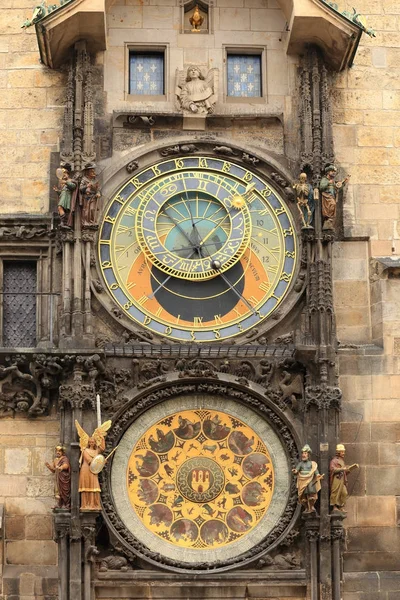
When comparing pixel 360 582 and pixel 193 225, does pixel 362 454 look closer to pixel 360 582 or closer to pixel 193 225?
pixel 360 582

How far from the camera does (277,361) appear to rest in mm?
17969

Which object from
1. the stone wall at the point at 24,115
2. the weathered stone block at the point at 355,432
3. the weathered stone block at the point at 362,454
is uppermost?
the stone wall at the point at 24,115

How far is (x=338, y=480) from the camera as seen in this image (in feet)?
57.3

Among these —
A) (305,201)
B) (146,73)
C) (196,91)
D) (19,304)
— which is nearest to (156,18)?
(146,73)

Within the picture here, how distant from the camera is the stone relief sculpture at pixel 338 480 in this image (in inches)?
687

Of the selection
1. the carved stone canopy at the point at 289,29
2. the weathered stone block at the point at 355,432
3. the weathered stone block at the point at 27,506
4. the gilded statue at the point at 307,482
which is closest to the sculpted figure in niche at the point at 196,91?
the carved stone canopy at the point at 289,29

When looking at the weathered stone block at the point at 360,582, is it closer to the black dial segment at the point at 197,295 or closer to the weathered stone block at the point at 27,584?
the black dial segment at the point at 197,295

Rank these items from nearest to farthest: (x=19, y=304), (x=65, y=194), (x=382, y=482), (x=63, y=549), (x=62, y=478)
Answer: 1. (x=63, y=549)
2. (x=62, y=478)
3. (x=382, y=482)
4. (x=65, y=194)
5. (x=19, y=304)

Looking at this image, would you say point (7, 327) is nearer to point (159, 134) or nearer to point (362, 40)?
point (159, 134)

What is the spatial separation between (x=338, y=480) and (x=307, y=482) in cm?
33

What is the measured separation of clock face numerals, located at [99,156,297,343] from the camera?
1831 centimetres

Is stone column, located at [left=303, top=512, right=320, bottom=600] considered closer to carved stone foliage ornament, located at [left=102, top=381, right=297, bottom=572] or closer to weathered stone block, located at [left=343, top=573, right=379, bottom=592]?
carved stone foliage ornament, located at [left=102, top=381, right=297, bottom=572]

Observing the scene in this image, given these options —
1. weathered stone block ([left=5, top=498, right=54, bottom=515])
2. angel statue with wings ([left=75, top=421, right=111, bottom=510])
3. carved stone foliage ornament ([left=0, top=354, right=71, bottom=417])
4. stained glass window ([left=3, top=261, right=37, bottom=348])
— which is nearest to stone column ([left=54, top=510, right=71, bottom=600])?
angel statue with wings ([left=75, top=421, right=111, bottom=510])

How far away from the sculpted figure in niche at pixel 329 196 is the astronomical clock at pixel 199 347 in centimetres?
46
